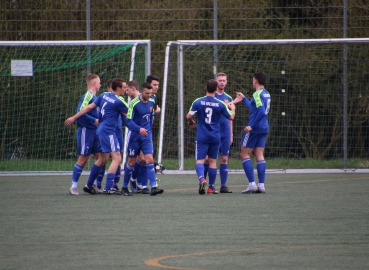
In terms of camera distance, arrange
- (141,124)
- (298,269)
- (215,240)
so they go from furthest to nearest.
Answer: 1. (141,124)
2. (215,240)
3. (298,269)

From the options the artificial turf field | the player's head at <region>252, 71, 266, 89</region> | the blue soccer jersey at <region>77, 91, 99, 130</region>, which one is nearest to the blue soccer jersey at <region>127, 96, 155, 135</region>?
the blue soccer jersey at <region>77, 91, 99, 130</region>

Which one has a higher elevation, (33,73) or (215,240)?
(33,73)

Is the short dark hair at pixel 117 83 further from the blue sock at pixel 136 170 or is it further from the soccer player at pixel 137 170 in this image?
the blue sock at pixel 136 170

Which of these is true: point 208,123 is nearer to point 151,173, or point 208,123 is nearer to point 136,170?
point 151,173

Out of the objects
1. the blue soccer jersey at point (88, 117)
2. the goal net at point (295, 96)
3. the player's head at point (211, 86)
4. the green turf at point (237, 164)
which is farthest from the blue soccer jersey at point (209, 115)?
the green turf at point (237, 164)

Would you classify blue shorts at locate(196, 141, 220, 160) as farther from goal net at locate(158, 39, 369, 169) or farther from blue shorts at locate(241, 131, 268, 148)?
goal net at locate(158, 39, 369, 169)

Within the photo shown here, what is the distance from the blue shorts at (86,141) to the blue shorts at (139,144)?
2.18ft

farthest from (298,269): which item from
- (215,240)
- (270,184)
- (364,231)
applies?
(270,184)

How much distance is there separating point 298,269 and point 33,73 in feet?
41.5

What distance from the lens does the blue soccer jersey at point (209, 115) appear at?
39.3 feet

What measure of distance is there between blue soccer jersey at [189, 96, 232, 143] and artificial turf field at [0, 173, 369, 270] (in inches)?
36.2

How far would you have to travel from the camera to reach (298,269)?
5.76m

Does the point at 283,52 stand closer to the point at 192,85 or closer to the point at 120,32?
the point at 192,85

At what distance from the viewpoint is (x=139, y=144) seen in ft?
39.4
